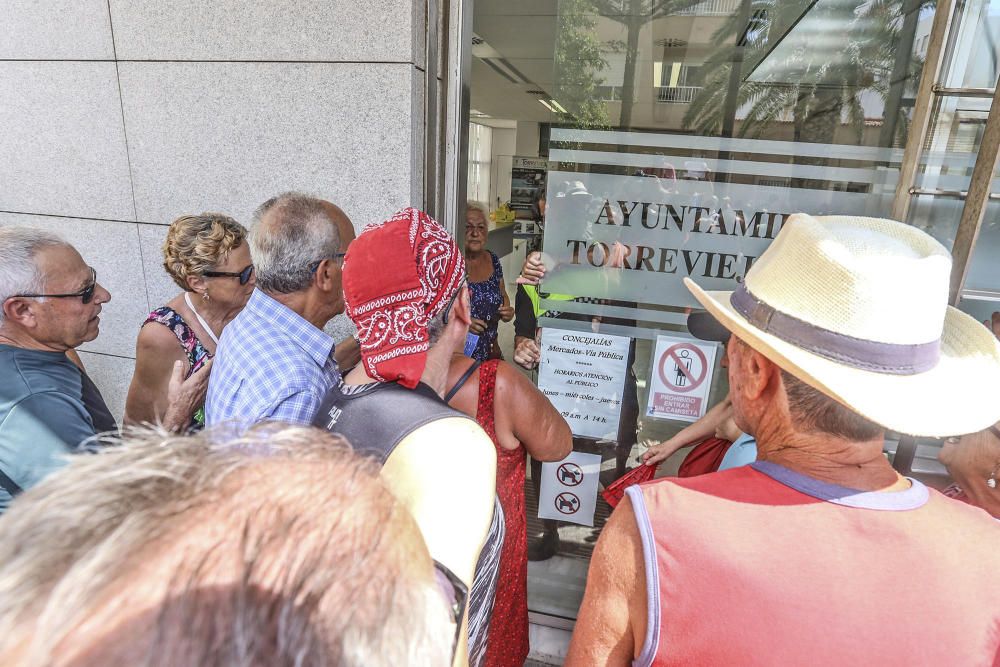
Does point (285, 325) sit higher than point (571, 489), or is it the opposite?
point (285, 325)

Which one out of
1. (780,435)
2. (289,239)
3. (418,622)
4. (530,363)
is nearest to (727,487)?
(780,435)

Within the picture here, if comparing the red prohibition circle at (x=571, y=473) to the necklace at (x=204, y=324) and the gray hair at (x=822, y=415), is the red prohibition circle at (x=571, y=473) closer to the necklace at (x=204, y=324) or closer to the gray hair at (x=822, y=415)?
the necklace at (x=204, y=324)

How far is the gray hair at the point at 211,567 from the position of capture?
0.41 metres

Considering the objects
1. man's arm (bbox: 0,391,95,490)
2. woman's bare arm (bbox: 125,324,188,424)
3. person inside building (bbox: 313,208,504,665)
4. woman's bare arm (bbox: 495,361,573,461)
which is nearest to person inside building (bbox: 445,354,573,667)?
woman's bare arm (bbox: 495,361,573,461)

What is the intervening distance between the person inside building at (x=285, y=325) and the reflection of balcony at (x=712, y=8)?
6.39ft

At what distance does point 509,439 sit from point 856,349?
1.05 meters

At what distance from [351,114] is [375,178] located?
32 cm

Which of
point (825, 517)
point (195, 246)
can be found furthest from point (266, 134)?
point (825, 517)

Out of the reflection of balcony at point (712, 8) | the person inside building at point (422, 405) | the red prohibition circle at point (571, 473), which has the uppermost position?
the reflection of balcony at point (712, 8)

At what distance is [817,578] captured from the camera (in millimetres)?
857

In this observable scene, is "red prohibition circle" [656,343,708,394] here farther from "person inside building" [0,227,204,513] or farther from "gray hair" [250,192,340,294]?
"person inside building" [0,227,204,513]

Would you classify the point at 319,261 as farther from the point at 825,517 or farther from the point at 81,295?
the point at 825,517

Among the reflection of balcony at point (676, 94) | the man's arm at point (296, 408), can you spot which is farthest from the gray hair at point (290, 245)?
the reflection of balcony at point (676, 94)

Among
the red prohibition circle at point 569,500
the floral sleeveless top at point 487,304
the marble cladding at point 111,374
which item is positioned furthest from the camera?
the floral sleeveless top at point 487,304
